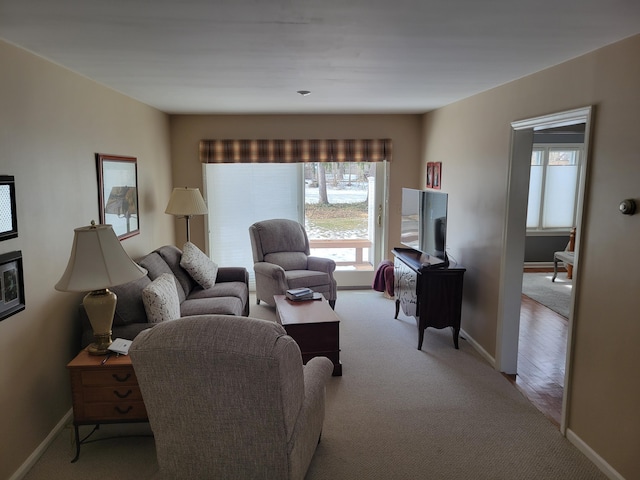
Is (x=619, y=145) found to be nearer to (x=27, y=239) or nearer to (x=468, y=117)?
(x=468, y=117)

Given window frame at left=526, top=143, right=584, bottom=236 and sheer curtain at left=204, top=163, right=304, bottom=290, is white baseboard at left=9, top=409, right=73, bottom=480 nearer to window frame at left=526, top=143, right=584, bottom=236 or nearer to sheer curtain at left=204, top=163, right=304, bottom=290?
sheer curtain at left=204, top=163, right=304, bottom=290

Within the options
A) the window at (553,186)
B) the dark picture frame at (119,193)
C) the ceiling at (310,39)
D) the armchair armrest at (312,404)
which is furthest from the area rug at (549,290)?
the dark picture frame at (119,193)

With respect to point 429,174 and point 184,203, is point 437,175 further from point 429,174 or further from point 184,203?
point 184,203

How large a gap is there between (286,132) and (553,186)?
465cm

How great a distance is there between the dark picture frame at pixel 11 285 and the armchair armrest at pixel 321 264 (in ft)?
10.9

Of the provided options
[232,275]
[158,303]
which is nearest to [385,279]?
[232,275]

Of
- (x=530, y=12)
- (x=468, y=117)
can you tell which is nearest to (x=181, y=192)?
(x=468, y=117)

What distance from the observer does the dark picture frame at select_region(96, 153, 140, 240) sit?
11.9 feet

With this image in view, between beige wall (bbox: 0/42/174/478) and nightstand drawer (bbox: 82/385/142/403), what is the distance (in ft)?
1.11

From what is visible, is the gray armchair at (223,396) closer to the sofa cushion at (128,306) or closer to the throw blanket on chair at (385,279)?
the sofa cushion at (128,306)

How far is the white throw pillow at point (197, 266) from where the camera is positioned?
14.6 feet

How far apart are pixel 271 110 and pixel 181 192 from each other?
55.4 inches

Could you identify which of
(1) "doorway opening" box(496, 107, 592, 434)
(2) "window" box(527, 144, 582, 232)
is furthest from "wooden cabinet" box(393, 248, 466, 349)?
(2) "window" box(527, 144, 582, 232)

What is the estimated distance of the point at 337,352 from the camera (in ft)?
12.4
